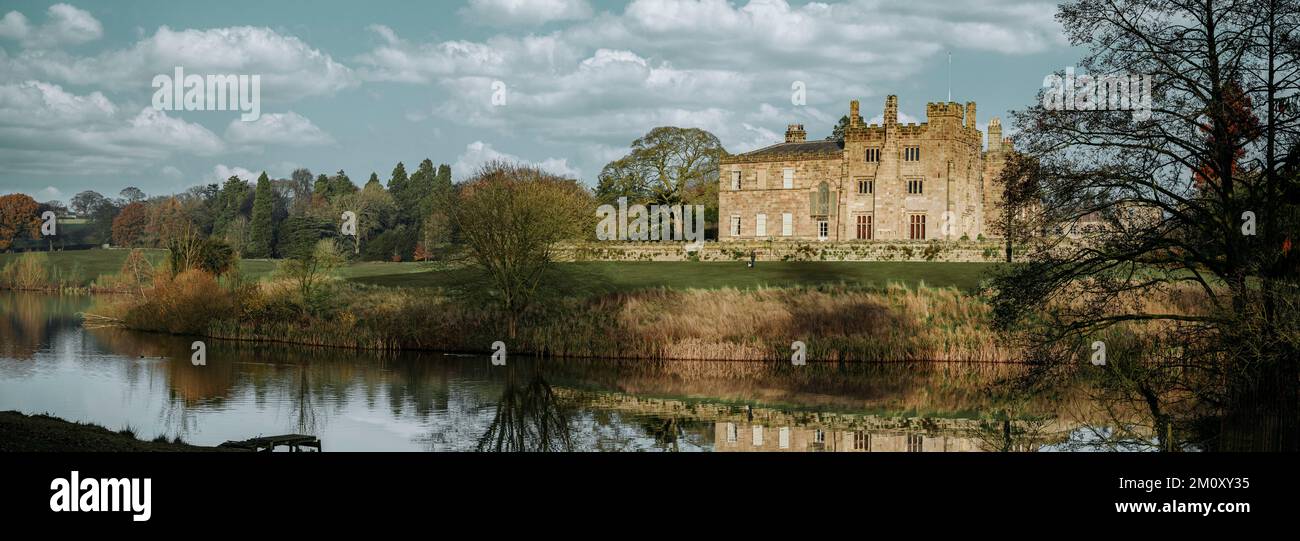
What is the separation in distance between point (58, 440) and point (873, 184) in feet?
165

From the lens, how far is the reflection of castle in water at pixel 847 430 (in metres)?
18.5

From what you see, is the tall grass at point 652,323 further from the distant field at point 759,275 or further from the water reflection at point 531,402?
the distant field at point 759,275

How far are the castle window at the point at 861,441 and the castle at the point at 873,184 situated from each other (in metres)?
38.9

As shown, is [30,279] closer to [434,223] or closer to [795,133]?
[434,223]

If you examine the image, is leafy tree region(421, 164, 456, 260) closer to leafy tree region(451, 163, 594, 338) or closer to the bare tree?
leafy tree region(451, 163, 594, 338)

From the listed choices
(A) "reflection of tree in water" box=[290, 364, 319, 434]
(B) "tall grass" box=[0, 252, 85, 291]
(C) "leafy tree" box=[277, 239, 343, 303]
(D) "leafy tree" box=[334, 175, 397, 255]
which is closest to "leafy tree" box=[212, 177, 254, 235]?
(D) "leafy tree" box=[334, 175, 397, 255]

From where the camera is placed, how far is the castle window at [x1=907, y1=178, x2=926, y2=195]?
192ft

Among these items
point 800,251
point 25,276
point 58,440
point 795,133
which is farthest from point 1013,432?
point 25,276

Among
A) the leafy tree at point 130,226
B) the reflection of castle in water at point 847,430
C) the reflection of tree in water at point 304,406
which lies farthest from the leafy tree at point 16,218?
the reflection of castle in water at point 847,430

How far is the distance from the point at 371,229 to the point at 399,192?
410 inches

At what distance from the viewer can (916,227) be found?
193ft
